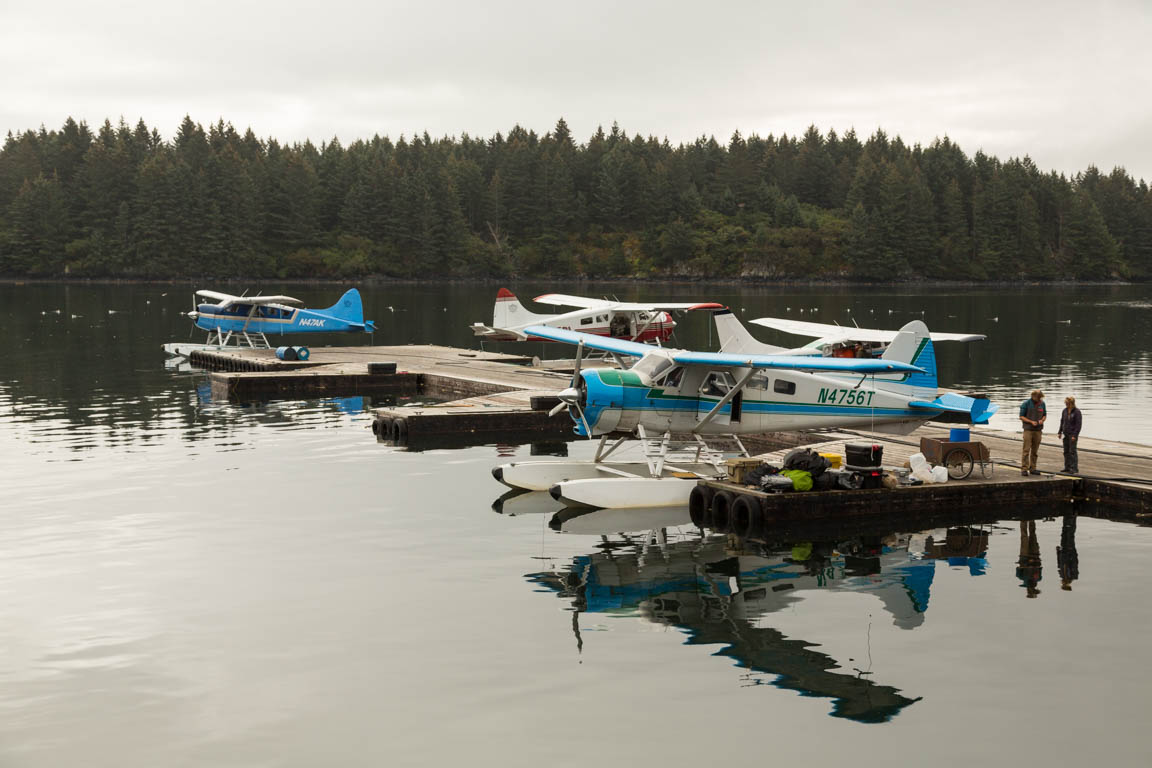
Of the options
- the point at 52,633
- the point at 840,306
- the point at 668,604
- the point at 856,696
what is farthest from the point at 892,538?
the point at 840,306

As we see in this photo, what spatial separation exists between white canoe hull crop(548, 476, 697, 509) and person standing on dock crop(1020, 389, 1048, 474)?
5.75 m

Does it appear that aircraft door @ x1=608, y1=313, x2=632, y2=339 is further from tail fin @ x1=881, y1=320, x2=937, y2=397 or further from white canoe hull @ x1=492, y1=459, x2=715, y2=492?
white canoe hull @ x1=492, y1=459, x2=715, y2=492

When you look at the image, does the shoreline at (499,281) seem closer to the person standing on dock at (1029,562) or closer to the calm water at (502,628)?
the calm water at (502,628)

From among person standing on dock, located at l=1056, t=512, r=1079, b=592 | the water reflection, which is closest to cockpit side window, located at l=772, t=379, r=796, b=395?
the water reflection

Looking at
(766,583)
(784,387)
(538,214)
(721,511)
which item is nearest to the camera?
(766,583)

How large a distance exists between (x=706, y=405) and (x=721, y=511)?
2.17 meters

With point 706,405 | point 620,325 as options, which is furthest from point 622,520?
point 620,325

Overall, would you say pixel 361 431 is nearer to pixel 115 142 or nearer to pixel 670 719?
pixel 670 719

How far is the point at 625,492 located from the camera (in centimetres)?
1991

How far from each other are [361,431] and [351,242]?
396ft

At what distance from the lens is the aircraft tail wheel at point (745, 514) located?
1841 cm

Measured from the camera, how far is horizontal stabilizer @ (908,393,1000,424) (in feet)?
69.6

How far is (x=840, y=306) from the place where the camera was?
3816 inches

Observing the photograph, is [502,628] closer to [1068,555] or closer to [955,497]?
[1068,555]
